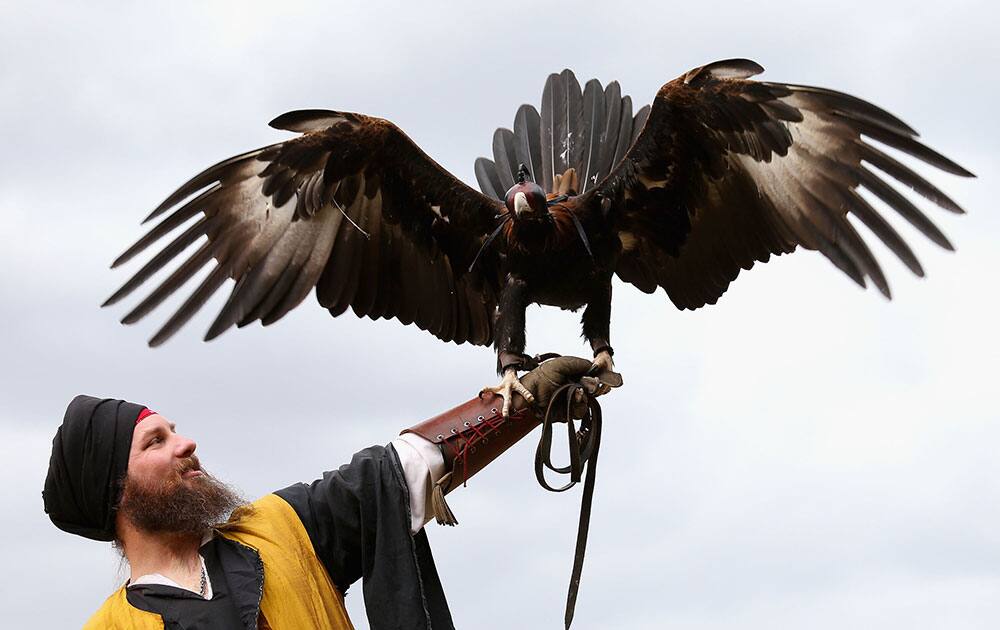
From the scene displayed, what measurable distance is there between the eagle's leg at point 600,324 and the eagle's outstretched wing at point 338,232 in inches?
17.3

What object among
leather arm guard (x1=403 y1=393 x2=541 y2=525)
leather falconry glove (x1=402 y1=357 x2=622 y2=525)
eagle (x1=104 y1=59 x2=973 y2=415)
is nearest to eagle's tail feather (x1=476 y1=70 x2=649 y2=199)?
eagle (x1=104 y1=59 x2=973 y2=415)

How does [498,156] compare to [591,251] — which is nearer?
[591,251]

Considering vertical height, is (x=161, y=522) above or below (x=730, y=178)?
below

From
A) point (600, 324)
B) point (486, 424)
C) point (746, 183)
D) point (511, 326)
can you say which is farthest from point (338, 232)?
point (486, 424)

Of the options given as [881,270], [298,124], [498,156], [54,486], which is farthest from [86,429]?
[498,156]

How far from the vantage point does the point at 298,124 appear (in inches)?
153

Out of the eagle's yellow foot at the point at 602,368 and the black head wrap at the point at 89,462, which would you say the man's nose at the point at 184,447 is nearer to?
the black head wrap at the point at 89,462

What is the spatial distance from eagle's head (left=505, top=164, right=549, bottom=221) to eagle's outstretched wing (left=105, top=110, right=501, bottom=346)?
0.45 m

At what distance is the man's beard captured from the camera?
2.37 m

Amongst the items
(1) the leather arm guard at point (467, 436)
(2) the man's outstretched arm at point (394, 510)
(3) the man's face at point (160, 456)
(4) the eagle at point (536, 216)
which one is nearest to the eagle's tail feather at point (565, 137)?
(4) the eagle at point (536, 216)

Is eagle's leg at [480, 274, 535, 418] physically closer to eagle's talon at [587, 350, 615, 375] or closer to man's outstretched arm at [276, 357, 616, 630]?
eagle's talon at [587, 350, 615, 375]

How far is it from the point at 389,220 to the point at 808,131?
155cm

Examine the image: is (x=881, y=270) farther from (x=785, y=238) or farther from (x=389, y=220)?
(x=389, y=220)

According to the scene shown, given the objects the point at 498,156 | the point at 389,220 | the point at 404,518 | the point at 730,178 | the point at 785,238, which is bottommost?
the point at 404,518
